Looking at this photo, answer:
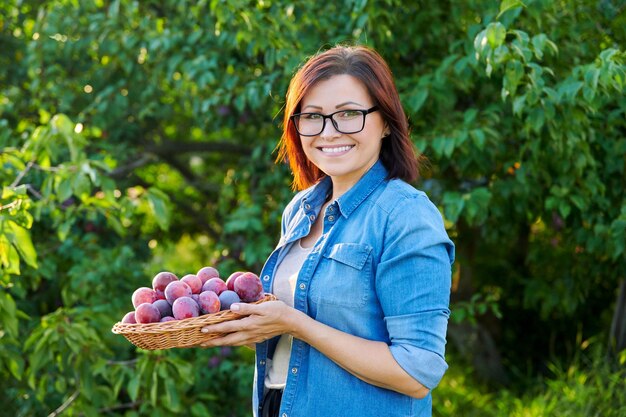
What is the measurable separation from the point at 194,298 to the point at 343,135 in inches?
21.6

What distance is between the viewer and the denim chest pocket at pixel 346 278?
1.85m

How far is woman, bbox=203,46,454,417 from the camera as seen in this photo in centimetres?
181

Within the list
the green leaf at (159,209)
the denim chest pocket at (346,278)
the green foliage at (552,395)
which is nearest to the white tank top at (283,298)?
the denim chest pocket at (346,278)

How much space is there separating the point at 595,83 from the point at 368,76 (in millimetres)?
1219

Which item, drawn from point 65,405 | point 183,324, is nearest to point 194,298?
point 183,324

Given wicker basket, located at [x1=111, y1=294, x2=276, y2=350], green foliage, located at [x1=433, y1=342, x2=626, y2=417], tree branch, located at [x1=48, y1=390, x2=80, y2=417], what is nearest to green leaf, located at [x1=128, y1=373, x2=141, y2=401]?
tree branch, located at [x1=48, y1=390, x2=80, y2=417]

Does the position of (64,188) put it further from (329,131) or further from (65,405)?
(329,131)

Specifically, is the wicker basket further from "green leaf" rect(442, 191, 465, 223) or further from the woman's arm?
"green leaf" rect(442, 191, 465, 223)

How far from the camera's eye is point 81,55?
189 inches

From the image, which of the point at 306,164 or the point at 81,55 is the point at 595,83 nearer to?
the point at 306,164

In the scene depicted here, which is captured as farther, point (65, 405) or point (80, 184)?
point (65, 405)

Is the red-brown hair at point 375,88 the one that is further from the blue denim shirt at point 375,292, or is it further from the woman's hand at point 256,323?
the woman's hand at point 256,323

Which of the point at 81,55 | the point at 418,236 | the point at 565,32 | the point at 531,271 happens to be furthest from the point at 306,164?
the point at 531,271

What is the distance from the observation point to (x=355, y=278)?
185 centimetres
